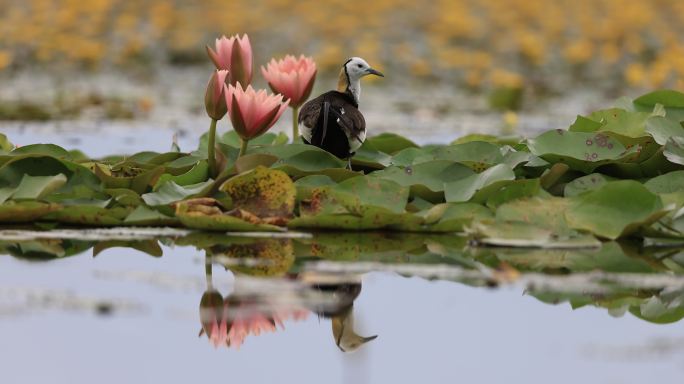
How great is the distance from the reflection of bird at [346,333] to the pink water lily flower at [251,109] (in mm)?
1489

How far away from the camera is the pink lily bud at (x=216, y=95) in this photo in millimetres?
4477

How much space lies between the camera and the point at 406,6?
1642 centimetres

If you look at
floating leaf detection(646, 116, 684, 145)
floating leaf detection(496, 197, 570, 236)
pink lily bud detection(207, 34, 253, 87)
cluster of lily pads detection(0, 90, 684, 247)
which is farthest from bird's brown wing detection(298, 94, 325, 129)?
floating leaf detection(646, 116, 684, 145)

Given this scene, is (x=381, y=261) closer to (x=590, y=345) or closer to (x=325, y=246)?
(x=325, y=246)

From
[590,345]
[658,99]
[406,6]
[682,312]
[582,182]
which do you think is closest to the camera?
[590,345]

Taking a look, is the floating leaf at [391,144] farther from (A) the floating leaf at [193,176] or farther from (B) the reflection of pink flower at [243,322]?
(B) the reflection of pink flower at [243,322]

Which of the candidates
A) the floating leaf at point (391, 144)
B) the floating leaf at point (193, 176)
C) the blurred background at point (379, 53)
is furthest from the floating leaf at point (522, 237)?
the blurred background at point (379, 53)

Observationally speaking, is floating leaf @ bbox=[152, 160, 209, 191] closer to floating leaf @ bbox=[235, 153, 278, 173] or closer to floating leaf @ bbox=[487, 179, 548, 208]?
floating leaf @ bbox=[235, 153, 278, 173]

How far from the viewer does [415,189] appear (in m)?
4.41

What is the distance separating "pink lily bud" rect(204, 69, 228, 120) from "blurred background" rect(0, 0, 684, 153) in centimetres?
432

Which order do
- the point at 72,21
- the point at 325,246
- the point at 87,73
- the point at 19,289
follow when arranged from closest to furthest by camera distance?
the point at 19,289 < the point at 325,246 < the point at 87,73 < the point at 72,21

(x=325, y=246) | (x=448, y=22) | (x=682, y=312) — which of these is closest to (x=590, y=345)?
(x=682, y=312)

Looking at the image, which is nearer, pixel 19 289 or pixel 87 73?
pixel 19 289

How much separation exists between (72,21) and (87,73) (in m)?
1.76
